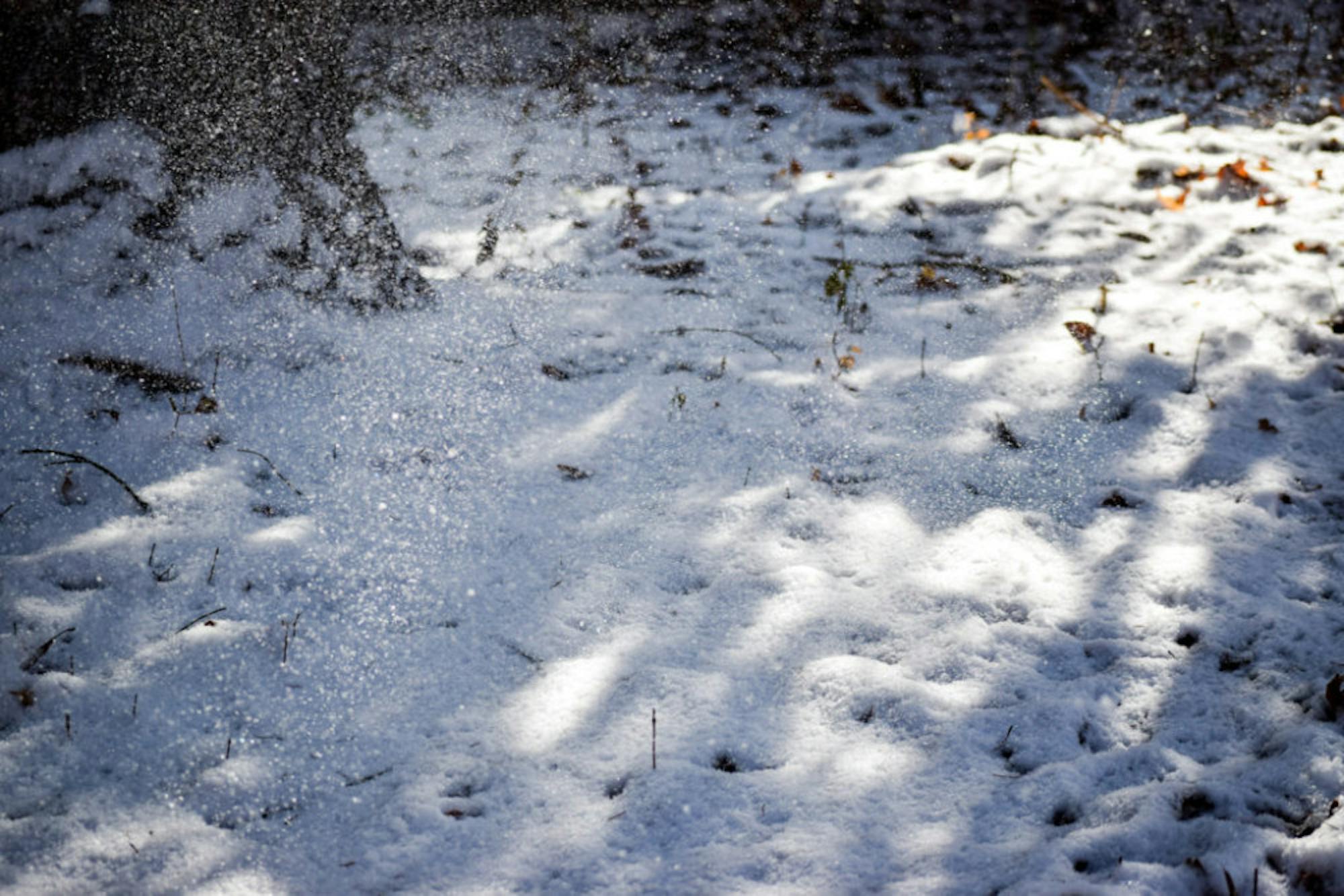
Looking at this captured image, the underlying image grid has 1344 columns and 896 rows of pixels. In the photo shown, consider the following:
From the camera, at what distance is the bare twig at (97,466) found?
191 cm

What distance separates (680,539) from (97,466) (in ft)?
4.74

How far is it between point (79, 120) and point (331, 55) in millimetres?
1007

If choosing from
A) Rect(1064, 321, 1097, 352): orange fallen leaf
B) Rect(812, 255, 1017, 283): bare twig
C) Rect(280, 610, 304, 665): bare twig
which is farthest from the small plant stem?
Rect(280, 610, 304, 665): bare twig

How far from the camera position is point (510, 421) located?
7.55 ft

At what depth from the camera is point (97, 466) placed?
1896mm

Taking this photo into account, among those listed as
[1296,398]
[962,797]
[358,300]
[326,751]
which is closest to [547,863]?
[326,751]

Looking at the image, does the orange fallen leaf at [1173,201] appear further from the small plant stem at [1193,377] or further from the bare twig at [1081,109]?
the small plant stem at [1193,377]

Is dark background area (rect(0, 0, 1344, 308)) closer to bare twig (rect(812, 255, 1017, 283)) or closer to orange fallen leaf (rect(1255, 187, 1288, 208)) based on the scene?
orange fallen leaf (rect(1255, 187, 1288, 208))

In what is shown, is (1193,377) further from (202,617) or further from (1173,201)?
(202,617)

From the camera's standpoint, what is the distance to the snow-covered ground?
1324 mm

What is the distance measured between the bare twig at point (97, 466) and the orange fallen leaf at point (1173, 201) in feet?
12.4

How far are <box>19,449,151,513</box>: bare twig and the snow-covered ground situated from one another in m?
0.03

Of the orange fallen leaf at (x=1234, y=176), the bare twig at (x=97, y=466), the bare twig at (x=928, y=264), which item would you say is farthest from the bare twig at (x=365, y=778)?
the orange fallen leaf at (x=1234, y=176)

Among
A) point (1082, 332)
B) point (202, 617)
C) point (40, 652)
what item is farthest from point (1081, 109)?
point (40, 652)
